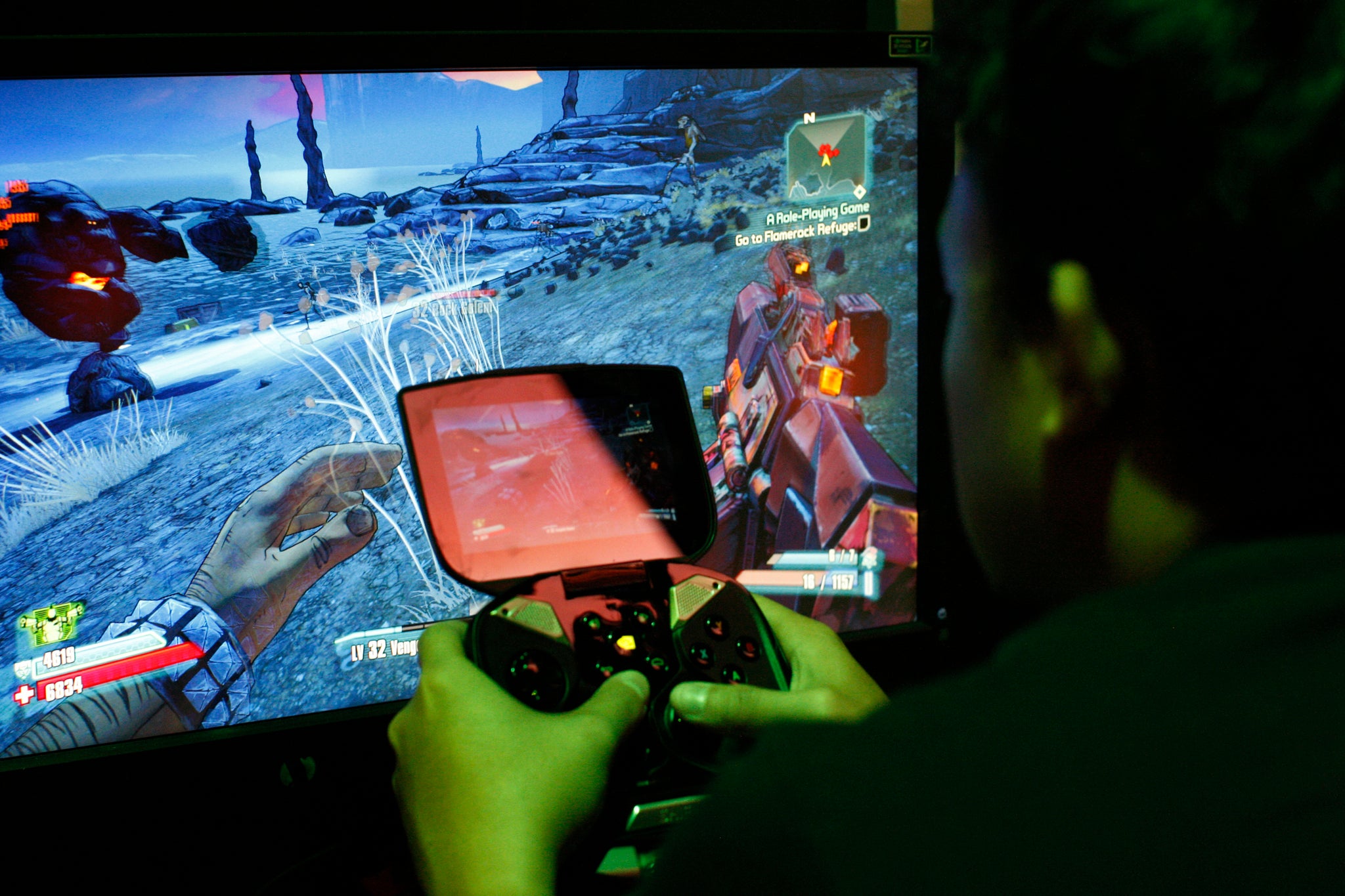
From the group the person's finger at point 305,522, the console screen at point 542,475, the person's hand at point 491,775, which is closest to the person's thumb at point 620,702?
the person's hand at point 491,775

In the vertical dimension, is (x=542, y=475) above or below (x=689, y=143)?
below

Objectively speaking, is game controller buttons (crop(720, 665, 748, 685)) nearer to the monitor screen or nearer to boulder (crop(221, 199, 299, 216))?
the monitor screen

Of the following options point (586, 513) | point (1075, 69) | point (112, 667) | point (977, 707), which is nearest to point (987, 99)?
point (1075, 69)

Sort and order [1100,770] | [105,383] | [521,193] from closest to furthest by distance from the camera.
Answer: [1100,770] → [105,383] → [521,193]

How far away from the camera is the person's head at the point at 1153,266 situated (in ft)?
1.00

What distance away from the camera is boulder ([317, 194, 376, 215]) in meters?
0.79

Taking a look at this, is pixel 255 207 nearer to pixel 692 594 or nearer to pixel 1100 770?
pixel 692 594

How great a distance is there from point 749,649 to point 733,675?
0.03m

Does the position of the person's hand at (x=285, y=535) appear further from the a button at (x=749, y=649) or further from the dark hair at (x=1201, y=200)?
the dark hair at (x=1201, y=200)

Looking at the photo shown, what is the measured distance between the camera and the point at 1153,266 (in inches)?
14.5

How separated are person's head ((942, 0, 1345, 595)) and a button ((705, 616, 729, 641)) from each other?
0.27m

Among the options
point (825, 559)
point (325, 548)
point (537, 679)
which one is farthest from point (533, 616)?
point (825, 559)

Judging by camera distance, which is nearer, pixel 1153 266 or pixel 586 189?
pixel 1153 266

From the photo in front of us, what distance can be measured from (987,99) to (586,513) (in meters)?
0.47
